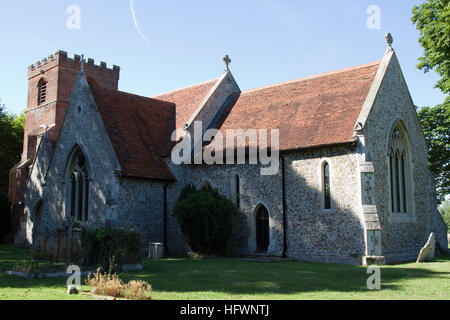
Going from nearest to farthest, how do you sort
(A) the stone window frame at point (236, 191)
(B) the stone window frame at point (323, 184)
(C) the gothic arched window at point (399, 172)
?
(B) the stone window frame at point (323, 184) < (C) the gothic arched window at point (399, 172) < (A) the stone window frame at point (236, 191)

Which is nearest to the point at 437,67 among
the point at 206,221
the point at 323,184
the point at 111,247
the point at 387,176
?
the point at 387,176

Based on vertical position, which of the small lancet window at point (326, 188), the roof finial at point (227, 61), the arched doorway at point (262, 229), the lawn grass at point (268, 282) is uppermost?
the roof finial at point (227, 61)

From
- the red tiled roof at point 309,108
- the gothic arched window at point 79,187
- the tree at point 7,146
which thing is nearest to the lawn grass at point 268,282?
the red tiled roof at point 309,108

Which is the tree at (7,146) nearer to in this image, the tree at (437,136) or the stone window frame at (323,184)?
the stone window frame at (323,184)

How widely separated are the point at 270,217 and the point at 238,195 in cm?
215

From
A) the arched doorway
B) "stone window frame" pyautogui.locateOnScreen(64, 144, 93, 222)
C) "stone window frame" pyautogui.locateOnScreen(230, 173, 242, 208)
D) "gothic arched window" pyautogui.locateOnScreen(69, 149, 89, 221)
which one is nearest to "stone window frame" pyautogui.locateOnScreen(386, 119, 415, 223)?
the arched doorway

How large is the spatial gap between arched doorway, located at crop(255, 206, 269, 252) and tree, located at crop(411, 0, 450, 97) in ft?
38.3

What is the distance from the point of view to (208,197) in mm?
20484

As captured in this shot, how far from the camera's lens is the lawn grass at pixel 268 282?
1027 centimetres

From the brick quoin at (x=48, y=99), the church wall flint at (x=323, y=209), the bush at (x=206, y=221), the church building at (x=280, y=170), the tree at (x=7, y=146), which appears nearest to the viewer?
the church wall flint at (x=323, y=209)

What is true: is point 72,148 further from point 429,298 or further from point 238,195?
point 429,298

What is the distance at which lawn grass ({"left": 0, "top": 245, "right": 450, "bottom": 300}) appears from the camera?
33.7 ft

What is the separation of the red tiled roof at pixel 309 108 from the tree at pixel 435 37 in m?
3.97

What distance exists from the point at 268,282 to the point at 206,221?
773cm
